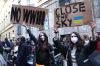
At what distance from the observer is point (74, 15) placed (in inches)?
348

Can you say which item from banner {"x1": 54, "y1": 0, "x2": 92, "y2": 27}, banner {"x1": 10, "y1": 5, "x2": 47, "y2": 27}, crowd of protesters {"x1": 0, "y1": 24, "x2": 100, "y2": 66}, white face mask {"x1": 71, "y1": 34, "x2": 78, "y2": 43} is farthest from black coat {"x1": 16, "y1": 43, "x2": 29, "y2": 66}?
white face mask {"x1": 71, "y1": 34, "x2": 78, "y2": 43}

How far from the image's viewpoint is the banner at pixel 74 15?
8367 millimetres

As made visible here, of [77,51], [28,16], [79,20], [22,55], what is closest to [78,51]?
[77,51]

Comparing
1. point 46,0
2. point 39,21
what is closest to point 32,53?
point 39,21

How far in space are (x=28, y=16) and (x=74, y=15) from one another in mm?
1384

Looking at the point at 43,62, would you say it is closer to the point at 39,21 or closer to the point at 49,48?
the point at 49,48

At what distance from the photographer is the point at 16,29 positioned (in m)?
29.8

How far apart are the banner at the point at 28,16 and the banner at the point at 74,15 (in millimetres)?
547

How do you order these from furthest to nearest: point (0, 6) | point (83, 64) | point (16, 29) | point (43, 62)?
A: point (0, 6), point (16, 29), point (43, 62), point (83, 64)

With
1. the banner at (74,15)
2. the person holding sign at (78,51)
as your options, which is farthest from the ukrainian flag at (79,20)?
the person holding sign at (78,51)

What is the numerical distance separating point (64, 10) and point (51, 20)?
9.37m

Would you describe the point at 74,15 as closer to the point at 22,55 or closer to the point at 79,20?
the point at 79,20

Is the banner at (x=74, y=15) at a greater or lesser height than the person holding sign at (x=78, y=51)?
greater

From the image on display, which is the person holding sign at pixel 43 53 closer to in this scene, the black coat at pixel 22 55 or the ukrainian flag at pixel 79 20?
the ukrainian flag at pixel 79 20
